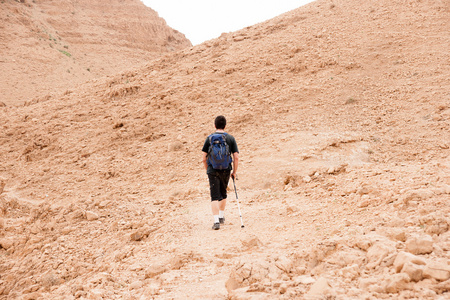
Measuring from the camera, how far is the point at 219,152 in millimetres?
4469

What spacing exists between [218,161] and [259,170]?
7.11 ft

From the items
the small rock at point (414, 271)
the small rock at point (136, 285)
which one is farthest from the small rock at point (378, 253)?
the small rock at point (136, 285)

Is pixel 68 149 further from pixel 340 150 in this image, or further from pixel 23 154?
pixel 340 150

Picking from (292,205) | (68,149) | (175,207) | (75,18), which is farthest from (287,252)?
(75,18)

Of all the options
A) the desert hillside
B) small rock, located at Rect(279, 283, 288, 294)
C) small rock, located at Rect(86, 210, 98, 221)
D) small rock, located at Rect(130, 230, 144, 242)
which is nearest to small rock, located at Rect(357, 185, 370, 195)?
small rock, located at Rect(279, 283, 288, 294)

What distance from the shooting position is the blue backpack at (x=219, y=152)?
4.47 meters

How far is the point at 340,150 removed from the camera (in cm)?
641

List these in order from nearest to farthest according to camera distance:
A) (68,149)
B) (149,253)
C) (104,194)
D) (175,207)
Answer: (149,253), (175,207), (104,194), (68,149)

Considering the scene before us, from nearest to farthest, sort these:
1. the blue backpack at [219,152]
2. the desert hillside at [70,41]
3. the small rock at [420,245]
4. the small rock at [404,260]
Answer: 1. the small rock at [404,260]
2. the small rock at [420,245]
3. the blue backpack at [219,152]
4. the desert hillside at [70,41]

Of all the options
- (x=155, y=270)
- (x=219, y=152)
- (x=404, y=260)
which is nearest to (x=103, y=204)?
(x=219, y=152)

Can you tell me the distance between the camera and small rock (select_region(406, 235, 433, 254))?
2.24 metres

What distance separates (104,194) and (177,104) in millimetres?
3895

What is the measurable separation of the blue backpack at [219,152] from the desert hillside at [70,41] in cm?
1683

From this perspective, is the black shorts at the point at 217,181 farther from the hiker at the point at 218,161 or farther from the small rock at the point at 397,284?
the small rock at the point at 397,284
